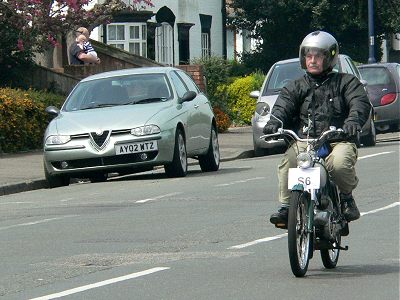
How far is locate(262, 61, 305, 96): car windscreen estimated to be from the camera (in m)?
26.0

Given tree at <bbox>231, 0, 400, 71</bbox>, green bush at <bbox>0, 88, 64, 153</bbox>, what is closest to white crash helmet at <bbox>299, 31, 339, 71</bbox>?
green bush at <bbox>0, 88, 64, 153</bbox>

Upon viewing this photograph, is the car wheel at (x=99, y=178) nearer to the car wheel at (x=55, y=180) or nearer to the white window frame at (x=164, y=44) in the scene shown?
the car wheel at (x=55, y=180)

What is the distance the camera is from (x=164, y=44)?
44.9 metres

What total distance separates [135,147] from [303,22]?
107 ft

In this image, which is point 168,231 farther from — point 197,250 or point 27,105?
point 27,105

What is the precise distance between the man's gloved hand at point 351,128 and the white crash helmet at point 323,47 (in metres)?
0.56

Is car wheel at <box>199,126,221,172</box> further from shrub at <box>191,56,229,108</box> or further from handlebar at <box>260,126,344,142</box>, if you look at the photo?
shrub at <box>191,56,229,108</box>

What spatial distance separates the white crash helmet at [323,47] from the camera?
10273 millimetres

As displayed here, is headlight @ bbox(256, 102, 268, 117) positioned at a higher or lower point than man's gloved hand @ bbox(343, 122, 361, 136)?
lower

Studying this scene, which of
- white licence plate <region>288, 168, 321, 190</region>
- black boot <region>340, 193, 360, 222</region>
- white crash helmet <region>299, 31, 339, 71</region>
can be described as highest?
white crash helmet <region>299, 31, 339, 71</region>

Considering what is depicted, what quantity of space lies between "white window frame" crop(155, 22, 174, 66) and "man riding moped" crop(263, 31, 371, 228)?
1339 inches

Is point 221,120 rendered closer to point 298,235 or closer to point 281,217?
point 281,217

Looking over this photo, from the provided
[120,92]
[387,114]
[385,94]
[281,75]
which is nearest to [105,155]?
[120,92]

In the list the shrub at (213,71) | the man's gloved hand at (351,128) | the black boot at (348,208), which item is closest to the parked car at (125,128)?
the black boot at (348,208)
